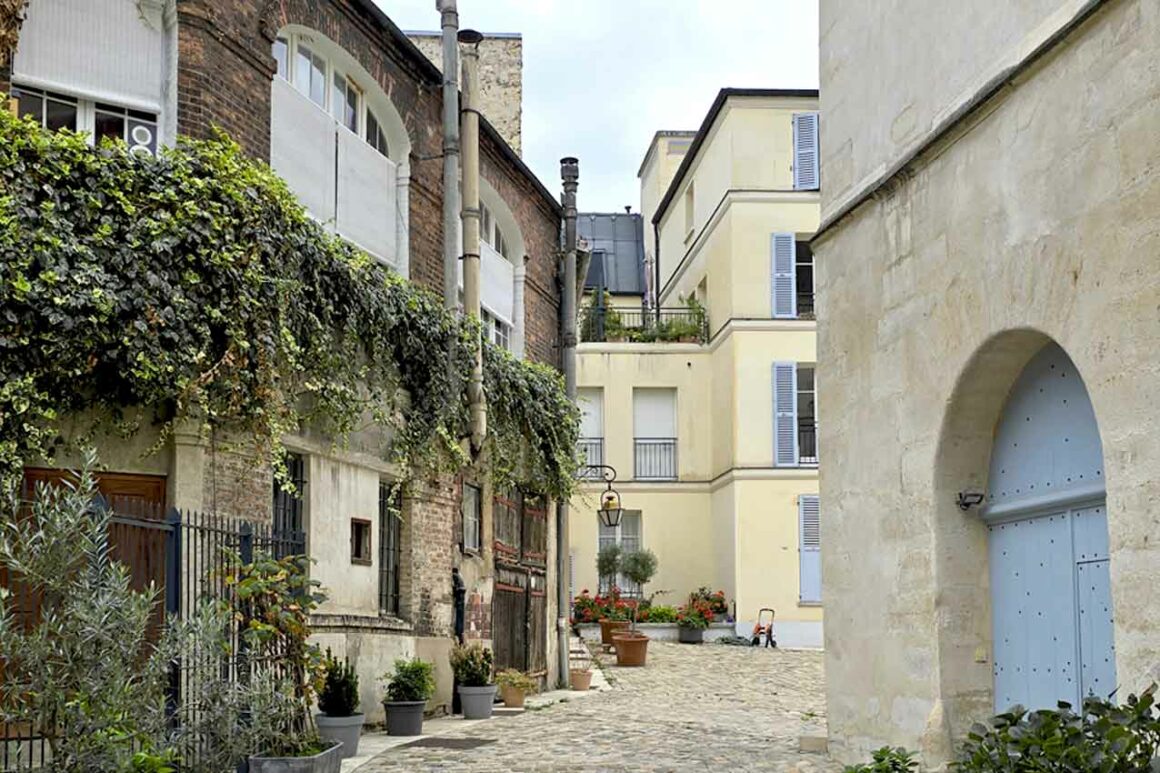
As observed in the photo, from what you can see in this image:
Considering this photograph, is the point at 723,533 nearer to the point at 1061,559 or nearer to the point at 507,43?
the point at 507,43

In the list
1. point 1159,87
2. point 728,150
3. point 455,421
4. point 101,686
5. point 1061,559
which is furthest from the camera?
point 728,150

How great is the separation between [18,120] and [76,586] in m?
3.77

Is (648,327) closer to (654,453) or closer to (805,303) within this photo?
(654,453)

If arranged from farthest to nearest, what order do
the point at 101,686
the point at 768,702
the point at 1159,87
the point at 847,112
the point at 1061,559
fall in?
the point at 768,702 < the point at 847,112 < the point at 1061,559 < the point at 101,686 < the point at 1159,87

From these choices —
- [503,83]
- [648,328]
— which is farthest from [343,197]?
[648,328]

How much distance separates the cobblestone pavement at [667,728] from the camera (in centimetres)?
1083

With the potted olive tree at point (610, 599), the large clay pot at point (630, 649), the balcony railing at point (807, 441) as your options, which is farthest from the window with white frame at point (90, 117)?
the balcony railing at point (807, 441)

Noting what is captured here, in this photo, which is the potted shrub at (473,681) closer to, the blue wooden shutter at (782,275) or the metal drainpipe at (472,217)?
the metal drainpipe at (472,217)

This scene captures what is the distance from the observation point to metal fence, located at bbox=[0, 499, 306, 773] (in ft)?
27.2

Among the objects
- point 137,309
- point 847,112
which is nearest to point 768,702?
point 847,112

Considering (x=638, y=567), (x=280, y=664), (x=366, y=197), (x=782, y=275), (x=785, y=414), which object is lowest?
(x=280, y=664)

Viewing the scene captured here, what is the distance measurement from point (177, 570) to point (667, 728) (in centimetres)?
653

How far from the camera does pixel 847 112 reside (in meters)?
10.7

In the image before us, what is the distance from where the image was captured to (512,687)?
53.9ft
